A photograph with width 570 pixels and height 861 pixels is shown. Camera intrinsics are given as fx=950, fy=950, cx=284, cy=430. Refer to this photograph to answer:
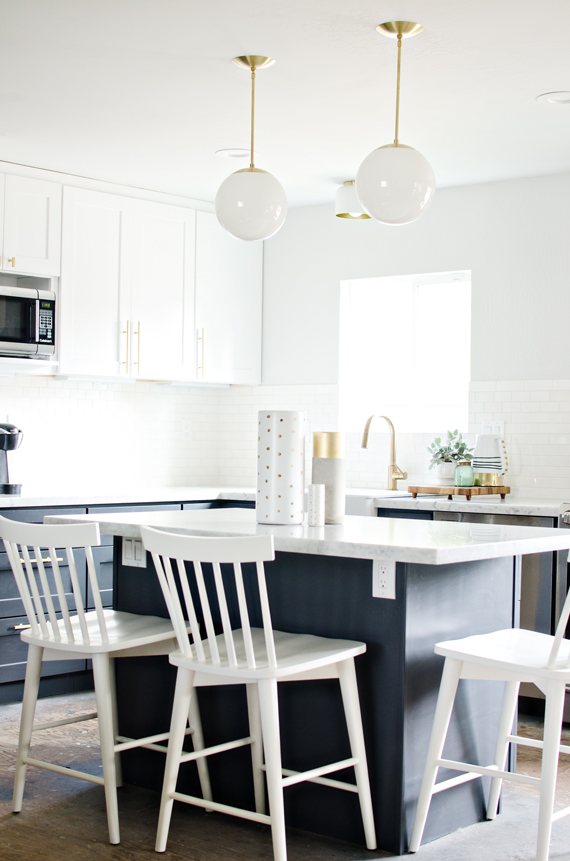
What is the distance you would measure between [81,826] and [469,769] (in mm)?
1153

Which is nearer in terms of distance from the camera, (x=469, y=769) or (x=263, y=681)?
(x=263, y=681)

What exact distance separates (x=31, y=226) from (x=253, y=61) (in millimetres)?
1762

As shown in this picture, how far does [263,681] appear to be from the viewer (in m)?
2.28

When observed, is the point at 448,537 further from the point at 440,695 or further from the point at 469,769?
the point at 469,769

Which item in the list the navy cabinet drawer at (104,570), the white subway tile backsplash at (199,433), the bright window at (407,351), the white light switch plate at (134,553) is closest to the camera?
the white light switch plate at (134,553)

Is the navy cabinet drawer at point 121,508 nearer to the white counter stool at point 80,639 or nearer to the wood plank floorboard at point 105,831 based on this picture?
the wood plank floorboard at point 105,831

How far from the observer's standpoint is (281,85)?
11.6 feet

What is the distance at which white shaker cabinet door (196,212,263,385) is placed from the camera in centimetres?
537

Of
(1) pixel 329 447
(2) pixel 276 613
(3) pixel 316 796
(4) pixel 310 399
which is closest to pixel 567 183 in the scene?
(4) pixel 310 399

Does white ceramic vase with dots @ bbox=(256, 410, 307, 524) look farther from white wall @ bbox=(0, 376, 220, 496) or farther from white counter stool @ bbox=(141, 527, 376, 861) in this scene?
white wall @ bbox=(0, 376, 220, 496)

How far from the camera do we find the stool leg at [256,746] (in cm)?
271

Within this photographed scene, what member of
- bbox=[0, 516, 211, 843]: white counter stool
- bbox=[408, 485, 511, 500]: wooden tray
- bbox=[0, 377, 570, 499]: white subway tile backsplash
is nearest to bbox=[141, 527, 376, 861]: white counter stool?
bbox=[0, 516, 211, 843]: white counter stool

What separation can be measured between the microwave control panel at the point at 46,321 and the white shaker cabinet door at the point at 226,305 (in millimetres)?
955

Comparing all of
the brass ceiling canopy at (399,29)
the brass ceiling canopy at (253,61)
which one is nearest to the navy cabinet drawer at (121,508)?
the brass ceiling canopy at (253,61)
